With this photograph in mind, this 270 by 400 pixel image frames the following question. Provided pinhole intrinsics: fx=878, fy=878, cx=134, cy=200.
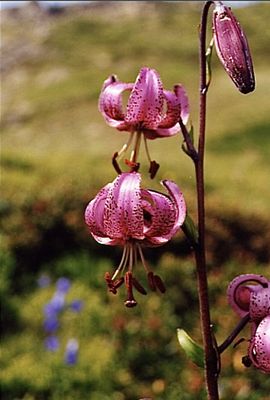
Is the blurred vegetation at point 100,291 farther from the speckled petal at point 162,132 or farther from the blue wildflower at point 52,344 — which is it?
the speckled petal at point 162,132

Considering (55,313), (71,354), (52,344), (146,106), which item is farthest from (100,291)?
(146,106)

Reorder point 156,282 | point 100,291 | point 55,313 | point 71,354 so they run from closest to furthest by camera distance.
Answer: point 156,282, point 71,354, point 55,313, point 100,291

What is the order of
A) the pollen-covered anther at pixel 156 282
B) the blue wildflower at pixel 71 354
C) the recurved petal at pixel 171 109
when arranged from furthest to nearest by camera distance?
the blue wildflower at pixel 71 354 < the recurved petal at pixel 171 109 < the pollen-covered anther at pixel 156 282

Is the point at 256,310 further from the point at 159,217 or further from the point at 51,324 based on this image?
the point at 51,324

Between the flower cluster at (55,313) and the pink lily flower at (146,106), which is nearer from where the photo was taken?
the pink lily flower at (146,106)

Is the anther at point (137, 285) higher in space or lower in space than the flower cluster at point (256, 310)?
higher

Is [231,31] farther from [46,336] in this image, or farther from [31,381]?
[46,336]

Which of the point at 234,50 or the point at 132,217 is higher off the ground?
the point at 234,50

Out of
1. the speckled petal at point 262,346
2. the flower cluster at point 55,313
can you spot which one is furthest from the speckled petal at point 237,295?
the flower cluster at point 55,313
